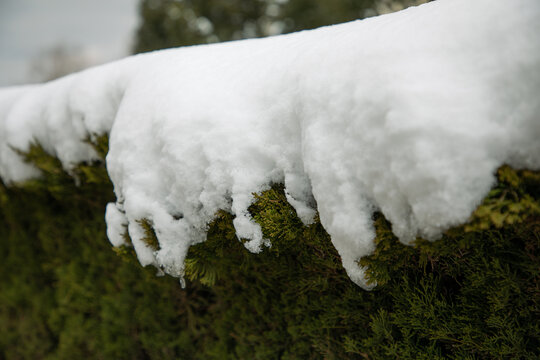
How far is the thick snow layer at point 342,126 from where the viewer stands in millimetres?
776

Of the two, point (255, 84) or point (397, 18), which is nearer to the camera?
point (397, 18)

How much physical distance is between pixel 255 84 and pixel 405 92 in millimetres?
624

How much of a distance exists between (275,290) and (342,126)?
1.01m

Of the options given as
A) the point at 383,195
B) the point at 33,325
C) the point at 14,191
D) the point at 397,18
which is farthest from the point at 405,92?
the point at 33,325

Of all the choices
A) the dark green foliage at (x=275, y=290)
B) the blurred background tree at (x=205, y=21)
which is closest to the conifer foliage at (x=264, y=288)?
the dark green foliage at (x=275, y=290)

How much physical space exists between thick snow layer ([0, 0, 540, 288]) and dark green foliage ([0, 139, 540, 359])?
7cm

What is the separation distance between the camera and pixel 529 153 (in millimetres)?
763

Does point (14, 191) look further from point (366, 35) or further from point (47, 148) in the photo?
point (366, 35)

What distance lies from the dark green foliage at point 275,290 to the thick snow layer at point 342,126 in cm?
7

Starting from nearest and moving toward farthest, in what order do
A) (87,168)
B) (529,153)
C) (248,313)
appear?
1. (529,153)
2. (248,313)
3. (87,168)

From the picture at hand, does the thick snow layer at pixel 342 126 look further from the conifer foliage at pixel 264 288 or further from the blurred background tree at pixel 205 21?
the blurred background tree at pixel 205 21

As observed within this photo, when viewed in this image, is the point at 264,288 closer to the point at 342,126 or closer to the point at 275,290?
the point at 275,290

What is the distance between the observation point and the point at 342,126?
97 cm

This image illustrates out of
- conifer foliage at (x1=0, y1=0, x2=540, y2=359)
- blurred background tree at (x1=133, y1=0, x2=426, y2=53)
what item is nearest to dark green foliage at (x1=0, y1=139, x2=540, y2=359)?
conifer foliage at (x1=0, y1=0, x2=540, y2=359)
